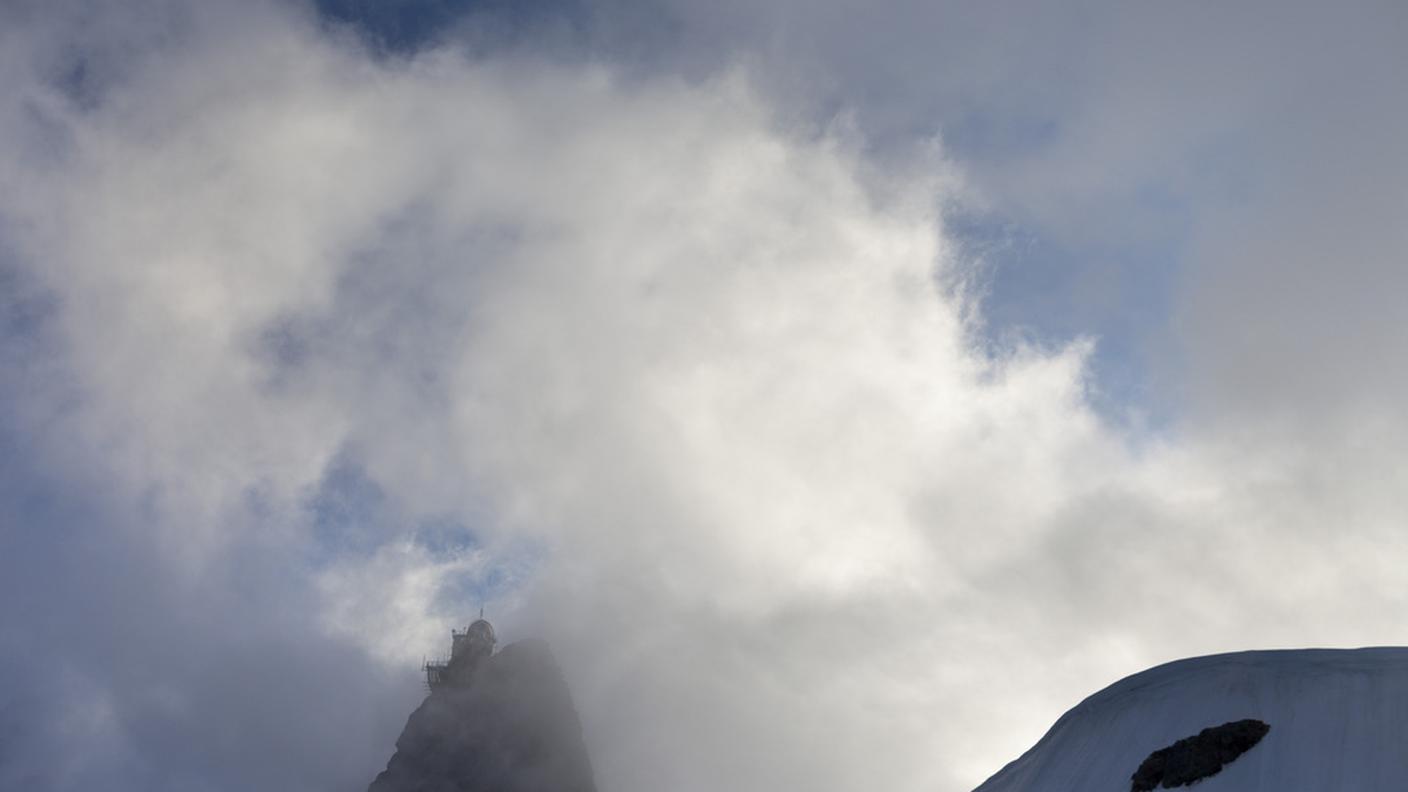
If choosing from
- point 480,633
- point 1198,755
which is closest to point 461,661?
point 480,633

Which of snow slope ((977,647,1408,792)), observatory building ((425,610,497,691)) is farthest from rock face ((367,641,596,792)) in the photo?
snow slope ((977,647,1408,792))

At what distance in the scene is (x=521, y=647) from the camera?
177875mm

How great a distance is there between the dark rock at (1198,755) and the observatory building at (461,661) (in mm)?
140688

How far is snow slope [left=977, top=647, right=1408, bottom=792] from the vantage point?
25.7m

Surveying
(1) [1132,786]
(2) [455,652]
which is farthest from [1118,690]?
(2) [455,652]

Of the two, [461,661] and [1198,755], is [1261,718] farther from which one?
[461,661]

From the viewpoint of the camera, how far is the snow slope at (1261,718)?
25.7 m

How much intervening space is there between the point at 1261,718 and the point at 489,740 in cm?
15037

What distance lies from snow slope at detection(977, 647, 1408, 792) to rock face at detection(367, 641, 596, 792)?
13773 centimetres

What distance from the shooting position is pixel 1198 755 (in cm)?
2852

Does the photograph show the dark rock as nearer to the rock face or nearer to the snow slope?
the snow slope

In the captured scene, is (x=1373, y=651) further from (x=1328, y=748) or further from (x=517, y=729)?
(x=517, y=729)

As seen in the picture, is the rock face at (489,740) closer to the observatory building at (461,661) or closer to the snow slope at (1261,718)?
the observatory building at (461,661)

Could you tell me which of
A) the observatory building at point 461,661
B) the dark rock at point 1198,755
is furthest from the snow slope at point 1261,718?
the observatory building at point 461,661
